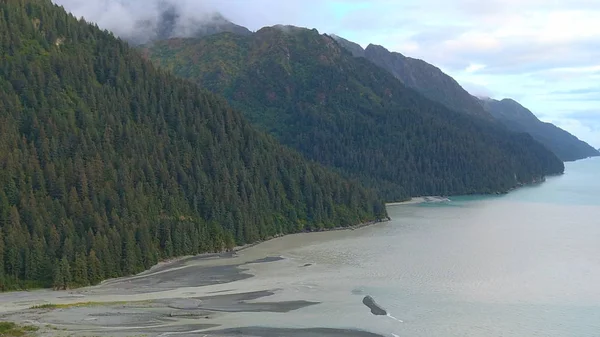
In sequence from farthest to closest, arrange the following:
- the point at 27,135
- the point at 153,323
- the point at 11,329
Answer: the point at 27,135 → the point at 153,323 → the point at 11,329

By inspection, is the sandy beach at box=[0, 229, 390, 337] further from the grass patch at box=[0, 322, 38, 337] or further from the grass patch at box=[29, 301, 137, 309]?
Result: the grass patch at box=[0, 322, 38, 337]

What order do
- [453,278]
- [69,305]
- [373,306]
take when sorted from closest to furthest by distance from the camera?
[69,305] < [373,306] < [453,278]

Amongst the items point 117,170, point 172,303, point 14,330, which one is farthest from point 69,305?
point 117,170

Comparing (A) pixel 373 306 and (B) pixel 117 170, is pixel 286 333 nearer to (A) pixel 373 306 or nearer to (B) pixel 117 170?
(A) pixel 373 306

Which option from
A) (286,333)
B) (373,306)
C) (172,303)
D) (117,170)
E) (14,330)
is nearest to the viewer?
(14,330)

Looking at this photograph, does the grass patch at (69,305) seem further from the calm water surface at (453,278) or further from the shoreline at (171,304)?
the calm water surface at (453,278)

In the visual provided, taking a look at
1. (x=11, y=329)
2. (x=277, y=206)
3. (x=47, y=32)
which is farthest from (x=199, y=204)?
(x=11, y=329)

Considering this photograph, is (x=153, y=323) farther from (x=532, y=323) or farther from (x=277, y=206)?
(x=277, y=206)
